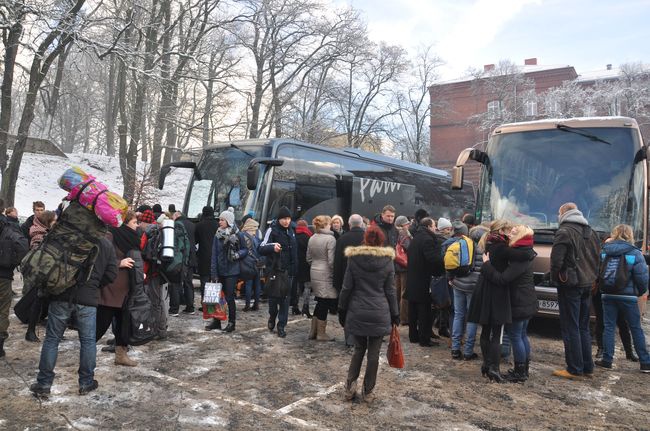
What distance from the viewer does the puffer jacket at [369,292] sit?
4715mm

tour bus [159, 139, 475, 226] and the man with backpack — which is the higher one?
tour bus [159, 139, 475, 226]

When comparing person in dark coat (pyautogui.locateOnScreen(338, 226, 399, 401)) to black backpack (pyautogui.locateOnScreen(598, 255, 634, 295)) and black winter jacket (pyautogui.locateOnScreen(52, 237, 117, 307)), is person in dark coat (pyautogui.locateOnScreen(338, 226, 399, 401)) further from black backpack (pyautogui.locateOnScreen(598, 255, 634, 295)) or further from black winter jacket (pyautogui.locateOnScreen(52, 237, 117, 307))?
black backpack (pyautogui.locateOnScreen(598, 255, 634, 295))

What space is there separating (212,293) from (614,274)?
512cm

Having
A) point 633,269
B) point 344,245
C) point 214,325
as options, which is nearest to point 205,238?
point 214,325

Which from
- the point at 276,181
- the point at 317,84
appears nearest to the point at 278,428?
the point at 276,181

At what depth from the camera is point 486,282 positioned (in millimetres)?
5602

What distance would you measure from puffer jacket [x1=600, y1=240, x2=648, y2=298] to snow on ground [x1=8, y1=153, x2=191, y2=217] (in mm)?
19445

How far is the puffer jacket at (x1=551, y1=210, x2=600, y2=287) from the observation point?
5660 mm

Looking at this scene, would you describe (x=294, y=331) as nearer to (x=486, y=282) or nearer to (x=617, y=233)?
(x=486, y=282)

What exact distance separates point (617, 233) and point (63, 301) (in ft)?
19.9

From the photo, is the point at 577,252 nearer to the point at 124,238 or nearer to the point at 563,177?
the point at 563,177

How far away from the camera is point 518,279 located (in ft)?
18.1

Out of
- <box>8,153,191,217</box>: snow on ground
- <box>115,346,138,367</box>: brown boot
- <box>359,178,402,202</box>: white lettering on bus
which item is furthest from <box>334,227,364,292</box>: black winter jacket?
<box>8,153,191,217</box>: snow on ground

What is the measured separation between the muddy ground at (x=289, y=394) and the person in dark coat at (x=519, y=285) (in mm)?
279
